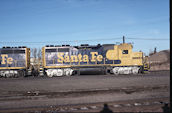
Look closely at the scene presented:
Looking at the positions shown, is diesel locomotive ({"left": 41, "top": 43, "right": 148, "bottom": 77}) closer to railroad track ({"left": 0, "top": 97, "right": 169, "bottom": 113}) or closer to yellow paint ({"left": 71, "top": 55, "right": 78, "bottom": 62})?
yellow paint ({"left": 71, "top": 55, "right": 78, "bottom": 62})

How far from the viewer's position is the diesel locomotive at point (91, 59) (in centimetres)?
2189

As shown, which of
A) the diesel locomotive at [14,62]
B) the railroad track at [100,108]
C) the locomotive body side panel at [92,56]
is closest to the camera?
the railroad track at [100,108]

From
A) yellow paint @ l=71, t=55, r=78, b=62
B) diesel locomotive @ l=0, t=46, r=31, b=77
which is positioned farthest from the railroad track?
diesel locomotive @ l=0, t=46, r=31, b=77

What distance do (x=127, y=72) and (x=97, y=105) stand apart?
15404 mm

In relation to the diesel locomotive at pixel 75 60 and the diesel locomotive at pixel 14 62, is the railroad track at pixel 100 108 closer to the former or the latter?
the diesel locomotive at pixel 75 60

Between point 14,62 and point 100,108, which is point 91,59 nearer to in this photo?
point 14,62

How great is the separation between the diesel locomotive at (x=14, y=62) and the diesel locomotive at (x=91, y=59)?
258 cm

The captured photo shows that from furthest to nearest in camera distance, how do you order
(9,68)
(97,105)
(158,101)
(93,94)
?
(9,68), (93,94), (158,101), (97,105)

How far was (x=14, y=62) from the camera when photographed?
22.1 m

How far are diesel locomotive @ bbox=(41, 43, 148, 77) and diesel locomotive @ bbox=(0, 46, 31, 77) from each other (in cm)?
258

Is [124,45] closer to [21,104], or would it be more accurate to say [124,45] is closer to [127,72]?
[127,72]

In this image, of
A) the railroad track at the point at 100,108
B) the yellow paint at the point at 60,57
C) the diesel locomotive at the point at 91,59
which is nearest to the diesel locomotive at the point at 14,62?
the diesel locomotive at the point at 91,59

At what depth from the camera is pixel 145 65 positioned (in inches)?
870

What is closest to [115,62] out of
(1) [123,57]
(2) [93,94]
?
(1) [123,57]
